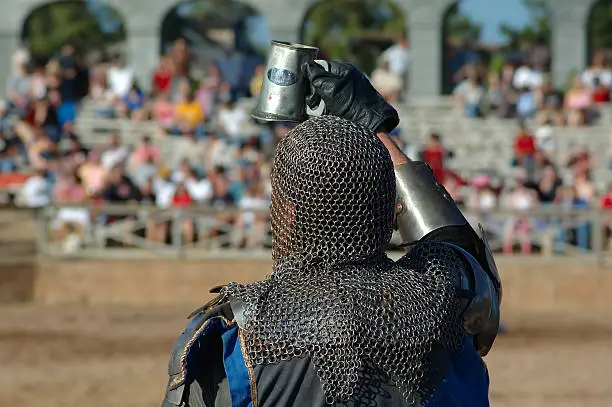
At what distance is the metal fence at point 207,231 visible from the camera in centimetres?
1512

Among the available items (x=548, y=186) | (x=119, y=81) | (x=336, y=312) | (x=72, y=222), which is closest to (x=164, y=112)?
(x=119, y=81)

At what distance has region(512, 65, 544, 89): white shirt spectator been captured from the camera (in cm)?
2109

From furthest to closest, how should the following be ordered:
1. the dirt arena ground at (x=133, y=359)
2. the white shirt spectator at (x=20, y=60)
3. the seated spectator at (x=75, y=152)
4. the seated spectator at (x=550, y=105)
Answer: the white shirt spectator at (x=20, y=60), the seated spectator at (x=550, y=105), the seated spectator at (x=75, y=152), the dirt arena ground at (x=133, y=359)

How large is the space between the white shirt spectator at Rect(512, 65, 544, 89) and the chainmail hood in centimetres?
1876

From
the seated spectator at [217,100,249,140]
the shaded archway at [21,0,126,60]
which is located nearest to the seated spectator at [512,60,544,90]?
the seated spectator at [217,100,249,140]

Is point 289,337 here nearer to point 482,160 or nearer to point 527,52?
point 482,160

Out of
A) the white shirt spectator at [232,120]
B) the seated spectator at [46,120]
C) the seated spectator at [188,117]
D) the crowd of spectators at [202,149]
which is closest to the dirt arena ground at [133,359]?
the crowd of spectators at [202,149]

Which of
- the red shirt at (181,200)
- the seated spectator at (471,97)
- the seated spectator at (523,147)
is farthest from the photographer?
the seated spectator at (471,97)

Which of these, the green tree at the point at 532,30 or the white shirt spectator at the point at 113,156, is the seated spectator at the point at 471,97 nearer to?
the white shirt spectator at the point at 113,156

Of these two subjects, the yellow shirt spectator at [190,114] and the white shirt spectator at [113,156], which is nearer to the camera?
the white shirt spectator at [113,156]

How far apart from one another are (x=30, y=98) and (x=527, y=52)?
1267 cm

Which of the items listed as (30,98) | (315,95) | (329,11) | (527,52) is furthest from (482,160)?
(329,11)

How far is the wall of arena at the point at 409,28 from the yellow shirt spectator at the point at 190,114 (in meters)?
3.41

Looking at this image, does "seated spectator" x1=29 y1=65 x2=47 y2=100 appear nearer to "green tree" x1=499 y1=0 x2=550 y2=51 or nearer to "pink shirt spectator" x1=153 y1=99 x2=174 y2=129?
"pink shirt spectator" x1=153 y1=99 x2=174 y2=129
